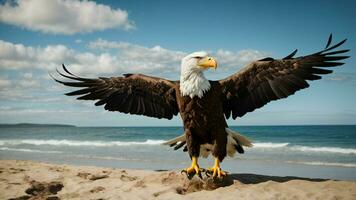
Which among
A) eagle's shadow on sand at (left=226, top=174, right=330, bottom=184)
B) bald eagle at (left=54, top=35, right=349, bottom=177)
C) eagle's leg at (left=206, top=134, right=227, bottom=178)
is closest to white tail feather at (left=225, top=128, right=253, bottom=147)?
bald eagle at (left=54, top=35, right=349, bottom=177)

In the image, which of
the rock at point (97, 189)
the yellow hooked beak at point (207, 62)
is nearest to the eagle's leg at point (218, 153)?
the yellow hooked beak at point (207, 62)

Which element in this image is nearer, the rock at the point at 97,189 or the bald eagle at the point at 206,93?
the bald eagle at the point at 206,93

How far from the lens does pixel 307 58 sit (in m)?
5.55

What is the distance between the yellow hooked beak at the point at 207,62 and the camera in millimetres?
5086

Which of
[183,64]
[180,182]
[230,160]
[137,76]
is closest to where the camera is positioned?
[183,64]

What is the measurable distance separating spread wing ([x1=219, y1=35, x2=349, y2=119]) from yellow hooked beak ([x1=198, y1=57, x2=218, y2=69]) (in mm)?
535

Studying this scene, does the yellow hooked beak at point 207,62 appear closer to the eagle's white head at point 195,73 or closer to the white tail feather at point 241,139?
the eagle's white head at point 195,73

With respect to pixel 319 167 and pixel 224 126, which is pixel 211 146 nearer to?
pixel 224 126

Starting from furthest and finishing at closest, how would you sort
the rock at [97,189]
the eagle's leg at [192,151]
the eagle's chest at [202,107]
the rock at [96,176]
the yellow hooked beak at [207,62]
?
the rock at [96,176], the rock at [97,189], the eagle's leg at [192,151], the eagle's chest at [202,107], the yellow hooked beak at [207,62]

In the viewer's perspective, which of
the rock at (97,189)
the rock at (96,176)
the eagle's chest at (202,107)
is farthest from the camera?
the rock at (96,176)

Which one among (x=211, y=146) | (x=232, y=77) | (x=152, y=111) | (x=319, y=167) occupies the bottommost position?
(x=319, y=167)

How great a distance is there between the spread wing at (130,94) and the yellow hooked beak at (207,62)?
1083mm

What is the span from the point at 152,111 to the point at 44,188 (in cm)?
226

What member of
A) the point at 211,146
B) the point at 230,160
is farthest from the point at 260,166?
the point at 211,146
